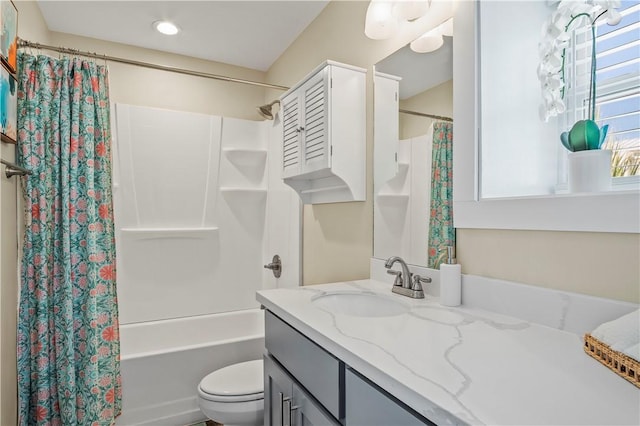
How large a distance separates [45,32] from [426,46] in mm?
2550

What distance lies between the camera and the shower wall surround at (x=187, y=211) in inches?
109

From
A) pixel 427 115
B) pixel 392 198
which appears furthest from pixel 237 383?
pixel 427 115

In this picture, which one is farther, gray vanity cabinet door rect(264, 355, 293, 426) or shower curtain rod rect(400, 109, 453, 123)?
shower curtain rod rect(400, 109, 453, 123)

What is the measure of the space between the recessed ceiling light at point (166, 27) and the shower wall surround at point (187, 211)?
586 mm

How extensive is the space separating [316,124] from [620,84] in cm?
117

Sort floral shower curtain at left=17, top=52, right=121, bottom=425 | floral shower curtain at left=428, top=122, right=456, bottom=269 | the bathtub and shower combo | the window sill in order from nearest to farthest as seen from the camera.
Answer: the window sill < floral shower curtain at left=428, top=122, right=456, bottom=269 < floral shower curtain at left=17, top=52, right=121, bottom=425 < the bathtub and shower combo

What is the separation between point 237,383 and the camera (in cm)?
187

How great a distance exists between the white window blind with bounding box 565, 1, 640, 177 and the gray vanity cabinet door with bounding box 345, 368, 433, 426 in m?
0.85

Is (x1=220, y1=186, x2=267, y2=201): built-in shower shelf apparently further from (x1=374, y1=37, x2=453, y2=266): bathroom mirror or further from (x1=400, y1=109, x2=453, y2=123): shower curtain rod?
(x1=400, y1=109, x2=453, y2=123): shower curtain rod

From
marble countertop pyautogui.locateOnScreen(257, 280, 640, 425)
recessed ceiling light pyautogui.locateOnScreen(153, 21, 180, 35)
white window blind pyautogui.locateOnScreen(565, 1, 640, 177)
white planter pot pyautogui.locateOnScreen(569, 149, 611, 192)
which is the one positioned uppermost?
recessed ceiling light pyautogui.locateOnScreen(153, 21, 180, 35)

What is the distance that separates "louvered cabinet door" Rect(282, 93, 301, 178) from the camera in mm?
1999

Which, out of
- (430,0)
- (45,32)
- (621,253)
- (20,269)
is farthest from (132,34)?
(621,253)

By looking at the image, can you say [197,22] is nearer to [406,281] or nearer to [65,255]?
[65,255]

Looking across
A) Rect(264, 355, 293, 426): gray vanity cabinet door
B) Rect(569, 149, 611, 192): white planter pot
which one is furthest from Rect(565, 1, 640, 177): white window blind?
Rect(264, 355, 293, 426): gray vanity cabinet door
